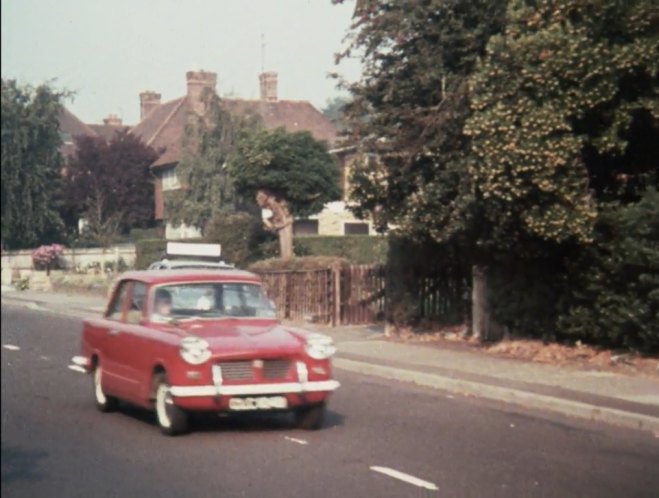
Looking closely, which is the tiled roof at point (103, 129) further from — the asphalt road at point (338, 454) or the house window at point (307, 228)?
the house window at point (307, 228)

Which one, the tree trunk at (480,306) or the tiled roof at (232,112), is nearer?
the tree trunk at (480,306)

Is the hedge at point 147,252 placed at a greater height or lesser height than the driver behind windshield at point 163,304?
greater

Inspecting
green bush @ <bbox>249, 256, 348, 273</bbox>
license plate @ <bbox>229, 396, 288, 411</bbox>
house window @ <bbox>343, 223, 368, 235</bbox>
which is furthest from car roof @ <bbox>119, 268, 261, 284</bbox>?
house window @ <bbox>343, 223, 368, 235</bbox>

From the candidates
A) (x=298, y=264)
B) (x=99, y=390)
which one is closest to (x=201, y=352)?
(x=99, y=390)

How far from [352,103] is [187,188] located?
14258mm

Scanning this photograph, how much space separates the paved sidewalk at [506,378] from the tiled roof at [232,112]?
537 cm

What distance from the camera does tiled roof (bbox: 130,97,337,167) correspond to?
2900 centimetres

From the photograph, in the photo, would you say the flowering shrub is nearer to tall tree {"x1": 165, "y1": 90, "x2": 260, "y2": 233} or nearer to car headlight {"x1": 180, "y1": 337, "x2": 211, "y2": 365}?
car headlight {"x1": 180, "y1": 337, "x2": 211, "y2": 365}

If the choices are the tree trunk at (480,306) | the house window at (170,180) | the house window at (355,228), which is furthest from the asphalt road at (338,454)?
the house window at (355,228)

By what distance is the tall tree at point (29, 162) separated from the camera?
447cm

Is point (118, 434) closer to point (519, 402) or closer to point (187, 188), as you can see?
point (519, 402)

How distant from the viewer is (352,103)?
22.0 meters

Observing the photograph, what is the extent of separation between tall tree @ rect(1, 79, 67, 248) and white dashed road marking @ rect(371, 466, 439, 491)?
11.3 feet

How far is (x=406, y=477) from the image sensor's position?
9.75 m
